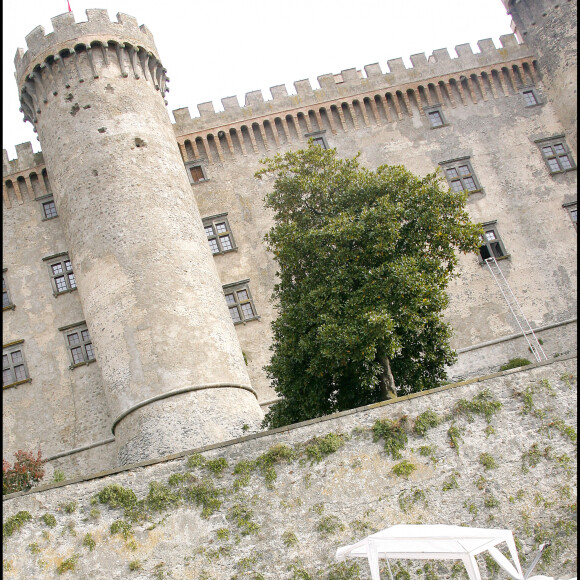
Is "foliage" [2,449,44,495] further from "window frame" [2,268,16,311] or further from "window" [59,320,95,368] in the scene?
"window frame" [2,268,16,311]

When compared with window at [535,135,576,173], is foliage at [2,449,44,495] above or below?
below

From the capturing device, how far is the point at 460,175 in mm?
28203

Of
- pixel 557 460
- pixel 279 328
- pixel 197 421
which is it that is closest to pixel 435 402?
pixel 557 460

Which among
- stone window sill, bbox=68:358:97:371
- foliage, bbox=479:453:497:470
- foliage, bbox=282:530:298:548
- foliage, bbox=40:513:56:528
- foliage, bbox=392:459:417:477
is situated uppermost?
stone window sill, bbox=68:358:97:371

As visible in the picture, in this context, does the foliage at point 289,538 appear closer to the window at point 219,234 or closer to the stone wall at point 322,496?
the stone wall at point 322,496

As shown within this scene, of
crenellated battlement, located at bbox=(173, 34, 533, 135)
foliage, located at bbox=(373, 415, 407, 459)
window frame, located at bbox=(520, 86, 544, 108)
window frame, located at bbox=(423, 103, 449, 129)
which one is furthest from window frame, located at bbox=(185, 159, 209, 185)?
foliage, located at bbox=(373, 415, 407, 459)

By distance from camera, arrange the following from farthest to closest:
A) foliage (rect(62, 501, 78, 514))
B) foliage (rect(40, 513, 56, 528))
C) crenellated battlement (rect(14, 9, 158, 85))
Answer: crenellated battlement (rect(14, 9, 158, 85)) → foliage (rect(62, 501, 78, 514)) → foliage (rect(40, 513, 56, 528))

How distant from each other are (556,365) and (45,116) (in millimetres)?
18233

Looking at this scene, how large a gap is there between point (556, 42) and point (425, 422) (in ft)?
69.6

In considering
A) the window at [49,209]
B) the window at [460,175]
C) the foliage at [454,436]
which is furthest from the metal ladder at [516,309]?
the window at [49,209]

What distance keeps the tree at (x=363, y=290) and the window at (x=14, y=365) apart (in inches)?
401

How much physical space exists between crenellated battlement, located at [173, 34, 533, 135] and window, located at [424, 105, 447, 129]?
50.7 inches

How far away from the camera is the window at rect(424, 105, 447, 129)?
2935cm

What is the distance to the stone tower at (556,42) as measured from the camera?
28609 millimetres
